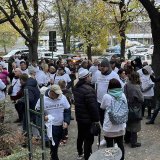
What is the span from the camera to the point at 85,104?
25.8ft

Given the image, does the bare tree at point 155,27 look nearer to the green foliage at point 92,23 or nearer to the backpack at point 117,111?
the backpack at point 117,111

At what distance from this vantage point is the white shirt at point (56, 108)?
7.89 meters

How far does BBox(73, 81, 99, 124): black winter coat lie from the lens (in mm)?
7785

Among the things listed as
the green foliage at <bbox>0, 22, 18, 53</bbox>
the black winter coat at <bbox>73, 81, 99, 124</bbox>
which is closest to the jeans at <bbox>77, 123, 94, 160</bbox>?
the black winter coat at <bbox>73, 81, 99, 124</bbox>

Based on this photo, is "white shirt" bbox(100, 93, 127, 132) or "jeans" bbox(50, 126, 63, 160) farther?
"jeans" bbox(50, 126, 63, 160)

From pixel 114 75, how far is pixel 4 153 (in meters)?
4.67

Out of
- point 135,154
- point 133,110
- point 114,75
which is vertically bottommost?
point 135,154

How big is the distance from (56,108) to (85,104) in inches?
21.9

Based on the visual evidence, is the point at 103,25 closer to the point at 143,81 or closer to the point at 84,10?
the point at 84,10

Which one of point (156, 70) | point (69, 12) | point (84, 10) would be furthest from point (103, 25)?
point (156, 70)

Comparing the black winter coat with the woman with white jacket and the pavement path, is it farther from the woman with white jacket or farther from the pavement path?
the pavement path

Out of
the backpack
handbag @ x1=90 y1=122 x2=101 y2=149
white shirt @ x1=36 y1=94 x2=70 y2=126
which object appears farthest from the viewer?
white shirt @ x1=36 y1=94 x2=70 y2=126

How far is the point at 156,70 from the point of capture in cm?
1451

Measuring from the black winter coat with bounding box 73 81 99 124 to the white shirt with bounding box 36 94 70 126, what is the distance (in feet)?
0.91
